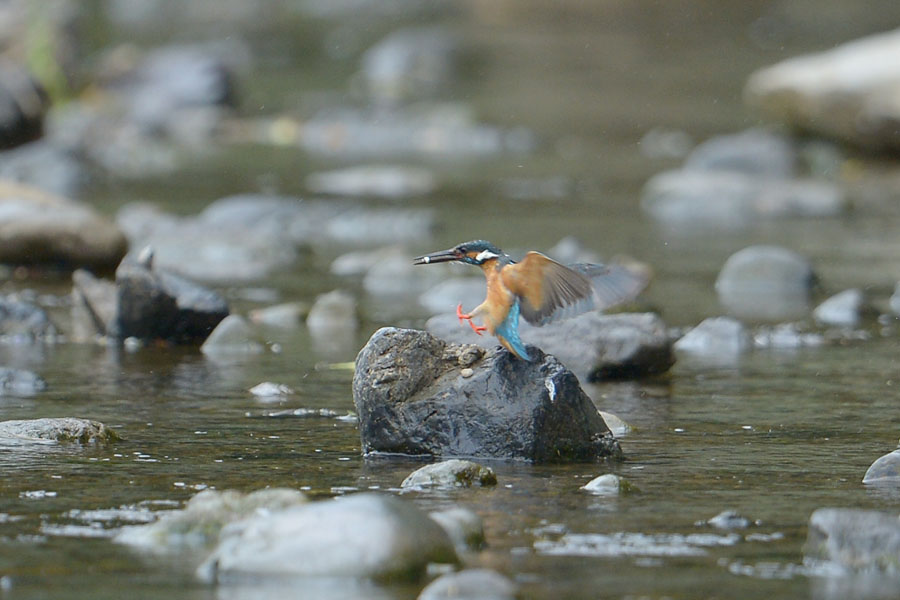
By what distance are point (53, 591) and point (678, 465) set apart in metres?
2.26

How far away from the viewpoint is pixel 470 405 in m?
5.14

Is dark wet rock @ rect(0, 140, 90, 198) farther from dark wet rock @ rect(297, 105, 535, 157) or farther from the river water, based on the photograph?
dark wet rock @ rect(297, 105, 535, 157)

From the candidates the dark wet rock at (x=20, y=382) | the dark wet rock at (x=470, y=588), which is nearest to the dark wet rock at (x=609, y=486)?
the dark wet rock at (x=470, y=588)

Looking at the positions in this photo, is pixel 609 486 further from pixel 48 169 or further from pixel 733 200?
pixel 48 169

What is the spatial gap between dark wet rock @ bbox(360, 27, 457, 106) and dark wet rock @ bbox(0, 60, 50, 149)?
28.5 ft

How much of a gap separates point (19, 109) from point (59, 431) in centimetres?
1235

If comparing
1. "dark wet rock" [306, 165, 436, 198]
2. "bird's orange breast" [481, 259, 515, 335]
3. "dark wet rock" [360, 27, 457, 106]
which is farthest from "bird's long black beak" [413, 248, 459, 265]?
"dark wet rock" [360, 27, 457, 106]

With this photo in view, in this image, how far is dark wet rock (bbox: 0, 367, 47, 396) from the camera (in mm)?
6445

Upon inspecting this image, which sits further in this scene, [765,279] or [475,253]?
[765,279]

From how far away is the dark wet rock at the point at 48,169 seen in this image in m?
15.4

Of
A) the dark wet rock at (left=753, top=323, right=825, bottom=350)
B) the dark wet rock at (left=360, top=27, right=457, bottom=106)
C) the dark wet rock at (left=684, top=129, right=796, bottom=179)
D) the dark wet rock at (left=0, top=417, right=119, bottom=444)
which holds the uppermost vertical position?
the dark wet rock at (left=360, top=27, right=457, bottom=106)

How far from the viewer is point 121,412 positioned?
19.7ft

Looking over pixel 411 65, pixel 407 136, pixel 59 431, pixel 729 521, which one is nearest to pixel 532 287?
pixel 729 521

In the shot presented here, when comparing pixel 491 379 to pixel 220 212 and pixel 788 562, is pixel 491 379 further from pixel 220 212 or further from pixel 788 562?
pixel 220 212
